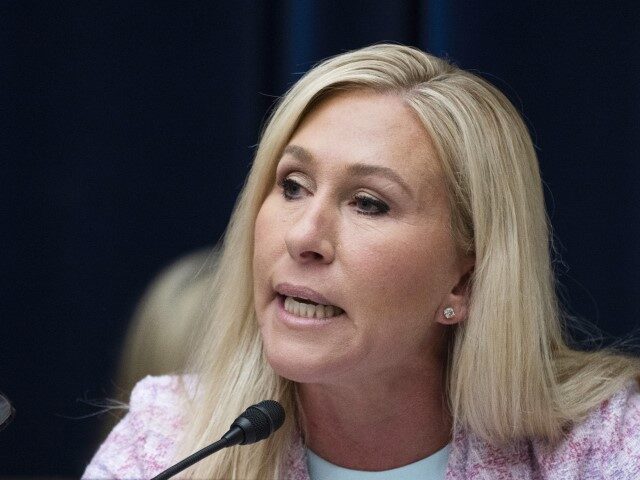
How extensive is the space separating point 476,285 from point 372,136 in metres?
0.27

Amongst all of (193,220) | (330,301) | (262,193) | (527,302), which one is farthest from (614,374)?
(193,220)

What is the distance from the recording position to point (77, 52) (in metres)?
2.11

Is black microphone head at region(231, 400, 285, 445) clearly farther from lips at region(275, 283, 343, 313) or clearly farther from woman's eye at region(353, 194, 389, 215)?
woman's eye at region(353, 194, 389, 215)

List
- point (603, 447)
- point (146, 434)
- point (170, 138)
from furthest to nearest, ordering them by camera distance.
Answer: point (170, 138)
point (146, 434)
point (603, 447)

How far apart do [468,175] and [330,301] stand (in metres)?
0.29

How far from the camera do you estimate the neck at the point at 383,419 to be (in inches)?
61.9

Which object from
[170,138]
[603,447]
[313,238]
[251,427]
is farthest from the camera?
[170,138]

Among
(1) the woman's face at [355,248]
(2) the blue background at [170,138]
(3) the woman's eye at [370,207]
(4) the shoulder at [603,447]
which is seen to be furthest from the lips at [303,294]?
(2) the blue background at [170,138]

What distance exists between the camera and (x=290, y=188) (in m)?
1.55

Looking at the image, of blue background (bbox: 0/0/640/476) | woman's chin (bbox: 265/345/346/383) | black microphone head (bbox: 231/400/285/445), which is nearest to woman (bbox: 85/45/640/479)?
woman's chin (bbox: 265/345/346/383)

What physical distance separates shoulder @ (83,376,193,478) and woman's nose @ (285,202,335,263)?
1.45 feet

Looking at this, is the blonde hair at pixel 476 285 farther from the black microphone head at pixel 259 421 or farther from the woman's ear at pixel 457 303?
the black microphone head at pixel 259 421

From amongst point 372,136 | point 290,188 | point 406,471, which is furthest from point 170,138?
point 406,471

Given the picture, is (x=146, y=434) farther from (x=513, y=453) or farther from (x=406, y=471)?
(x=513, y=453)
